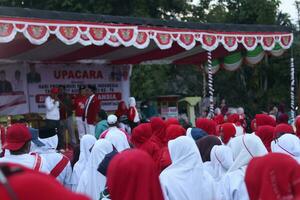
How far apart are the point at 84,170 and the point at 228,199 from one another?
2.00 meters

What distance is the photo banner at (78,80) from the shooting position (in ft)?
48.5

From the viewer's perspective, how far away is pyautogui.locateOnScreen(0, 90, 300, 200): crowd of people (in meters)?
2.45

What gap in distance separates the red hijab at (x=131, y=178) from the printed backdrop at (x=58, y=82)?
11837 mm

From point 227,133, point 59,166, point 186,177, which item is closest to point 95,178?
point 59,166

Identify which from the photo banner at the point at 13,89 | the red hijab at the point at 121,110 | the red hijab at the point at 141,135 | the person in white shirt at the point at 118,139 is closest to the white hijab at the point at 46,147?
the person in white shirt at the point at 118,139

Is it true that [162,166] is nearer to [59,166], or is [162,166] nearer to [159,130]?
[59,166]

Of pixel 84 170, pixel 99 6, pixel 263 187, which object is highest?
pixel 99 6

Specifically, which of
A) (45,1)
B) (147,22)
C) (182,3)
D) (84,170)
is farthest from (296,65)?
(84,170)

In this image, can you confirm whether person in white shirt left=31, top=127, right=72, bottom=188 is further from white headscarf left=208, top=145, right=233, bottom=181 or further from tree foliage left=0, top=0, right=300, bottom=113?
tree foliage left=0, top=0, right=300, bottom=113

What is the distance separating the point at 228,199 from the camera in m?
4.32

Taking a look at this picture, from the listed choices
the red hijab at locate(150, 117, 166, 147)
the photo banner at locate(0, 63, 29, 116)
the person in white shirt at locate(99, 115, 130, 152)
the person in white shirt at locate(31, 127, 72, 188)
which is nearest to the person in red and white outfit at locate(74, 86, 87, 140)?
the photo banner at locate(0, 63, 29, 116)

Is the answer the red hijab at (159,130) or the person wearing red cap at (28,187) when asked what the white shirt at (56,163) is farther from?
the person wearing red cap at (28,187)

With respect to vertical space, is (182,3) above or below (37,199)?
above

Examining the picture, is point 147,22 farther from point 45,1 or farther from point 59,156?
point 45,1
